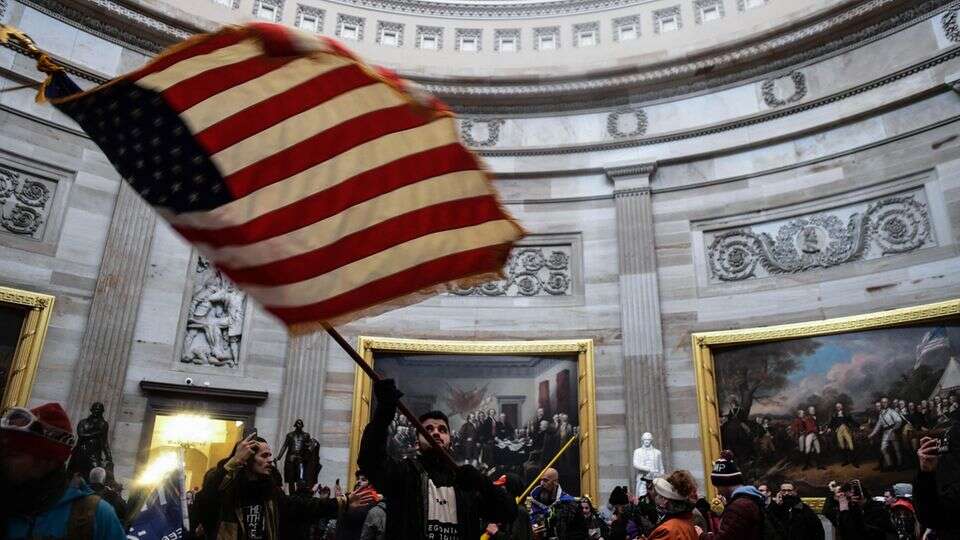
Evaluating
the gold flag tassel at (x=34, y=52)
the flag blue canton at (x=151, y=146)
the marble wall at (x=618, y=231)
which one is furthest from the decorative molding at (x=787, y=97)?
the gold flag tassel at (x=34, y=52)

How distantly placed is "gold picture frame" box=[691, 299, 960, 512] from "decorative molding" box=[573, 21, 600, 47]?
28.4 feet

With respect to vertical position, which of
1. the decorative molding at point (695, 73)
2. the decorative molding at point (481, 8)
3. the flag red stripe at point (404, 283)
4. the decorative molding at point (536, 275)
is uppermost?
the decorative molding at point (481, 8)

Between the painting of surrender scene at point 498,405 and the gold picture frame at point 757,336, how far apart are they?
8.46 ft

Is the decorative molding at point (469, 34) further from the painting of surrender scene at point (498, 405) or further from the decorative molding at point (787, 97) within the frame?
the painting of surrender scene at point (498, 405)

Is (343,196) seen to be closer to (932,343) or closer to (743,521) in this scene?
(743,521)

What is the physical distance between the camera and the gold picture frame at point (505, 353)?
1342cm

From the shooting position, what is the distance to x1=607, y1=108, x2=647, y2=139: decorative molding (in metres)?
15.8

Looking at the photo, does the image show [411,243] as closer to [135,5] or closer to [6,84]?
[6,84]

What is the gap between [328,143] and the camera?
3.83 metres

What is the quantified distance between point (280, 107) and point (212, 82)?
0.44m

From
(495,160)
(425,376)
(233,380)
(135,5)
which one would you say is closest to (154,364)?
(233,380)

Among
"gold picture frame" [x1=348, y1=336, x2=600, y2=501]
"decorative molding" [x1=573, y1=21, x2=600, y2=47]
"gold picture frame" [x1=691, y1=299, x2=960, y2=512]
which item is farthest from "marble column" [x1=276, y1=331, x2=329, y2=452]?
"decorative molding" [x1=573, y1=21, x2=600, y2=47]

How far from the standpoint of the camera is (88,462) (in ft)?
35.7

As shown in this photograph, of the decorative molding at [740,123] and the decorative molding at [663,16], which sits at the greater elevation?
the decorative molding at [663,16]
